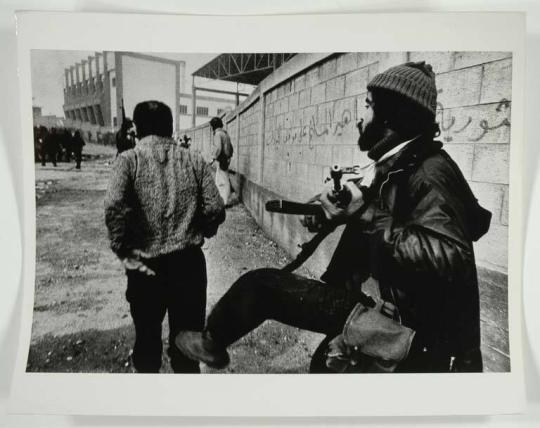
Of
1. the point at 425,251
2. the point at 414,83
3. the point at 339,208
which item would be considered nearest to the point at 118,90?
the point at 339,208

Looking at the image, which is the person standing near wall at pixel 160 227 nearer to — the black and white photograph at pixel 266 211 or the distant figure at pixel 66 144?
the black and white photograph at pixel 266 211

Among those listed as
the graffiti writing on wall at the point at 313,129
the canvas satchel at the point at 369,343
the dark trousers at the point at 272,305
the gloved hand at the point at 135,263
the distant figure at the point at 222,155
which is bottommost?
the canvas satchel at the point at 369,343

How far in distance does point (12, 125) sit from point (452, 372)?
146 centimetres

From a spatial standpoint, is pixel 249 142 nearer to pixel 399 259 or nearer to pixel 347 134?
pixel 347 134

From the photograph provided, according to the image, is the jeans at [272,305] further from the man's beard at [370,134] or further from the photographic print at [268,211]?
the man's beard at [370,134]

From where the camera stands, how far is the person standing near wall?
1.31 meters

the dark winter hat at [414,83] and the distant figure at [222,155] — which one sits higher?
the dark winter hat at [414,83]

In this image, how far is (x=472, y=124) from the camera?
1322 mm

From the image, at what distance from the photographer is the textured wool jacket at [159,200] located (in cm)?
130

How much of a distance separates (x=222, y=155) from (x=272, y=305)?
458mm

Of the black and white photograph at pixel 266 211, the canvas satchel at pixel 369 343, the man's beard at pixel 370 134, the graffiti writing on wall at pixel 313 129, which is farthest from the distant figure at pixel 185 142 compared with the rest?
the canvas satchel at pixel 369 343

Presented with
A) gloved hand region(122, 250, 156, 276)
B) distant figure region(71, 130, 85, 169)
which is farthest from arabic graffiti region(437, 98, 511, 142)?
distant figure region(71, 130, 85, 169)
